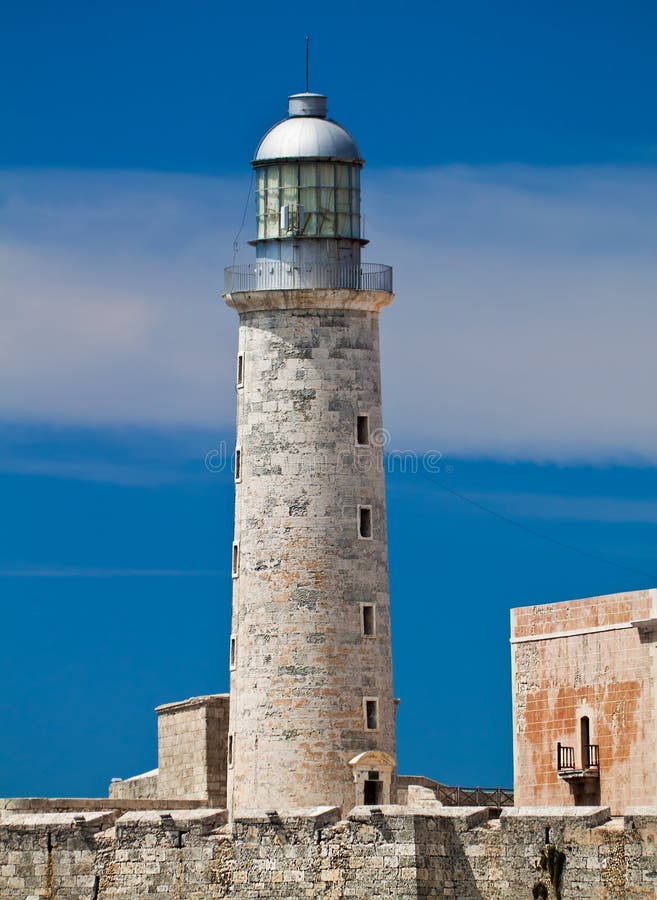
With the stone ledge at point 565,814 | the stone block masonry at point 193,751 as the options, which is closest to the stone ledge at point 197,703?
the stone block masonry at point 193,751

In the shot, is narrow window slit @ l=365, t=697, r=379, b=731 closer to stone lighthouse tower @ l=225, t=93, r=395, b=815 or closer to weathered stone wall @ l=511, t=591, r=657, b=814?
stone lighthouse tower @ l=225, t=93, r=395, b=815

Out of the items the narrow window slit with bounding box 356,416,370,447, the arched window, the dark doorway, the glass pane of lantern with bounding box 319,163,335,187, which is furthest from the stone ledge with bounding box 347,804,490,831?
the glass pane of lantern with bounding box 319,163,335,187

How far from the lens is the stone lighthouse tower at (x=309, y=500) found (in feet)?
148

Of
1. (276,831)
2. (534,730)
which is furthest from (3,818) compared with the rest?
(534,730)

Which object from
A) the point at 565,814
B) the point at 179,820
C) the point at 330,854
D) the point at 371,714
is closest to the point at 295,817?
the point at 330,854

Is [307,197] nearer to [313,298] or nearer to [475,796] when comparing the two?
[313,298]

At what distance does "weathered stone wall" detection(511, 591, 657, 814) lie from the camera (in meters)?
43.7

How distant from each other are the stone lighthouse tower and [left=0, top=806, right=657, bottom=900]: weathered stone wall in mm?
3632

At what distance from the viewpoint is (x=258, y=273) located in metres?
46.8

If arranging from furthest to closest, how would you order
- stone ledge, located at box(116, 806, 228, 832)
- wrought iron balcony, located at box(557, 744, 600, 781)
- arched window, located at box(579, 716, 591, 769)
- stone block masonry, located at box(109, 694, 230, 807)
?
stone block masonry, located at box(109, 694, 230, 807)
arched window, located at box(579, 716, 591, 769)
wrought iron balcony, located at box(557, 744, 600, 781)
stone ledge, located at box(116, 806, 228, 832)

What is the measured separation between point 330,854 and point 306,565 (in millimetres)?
7220

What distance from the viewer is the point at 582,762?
1786 inches

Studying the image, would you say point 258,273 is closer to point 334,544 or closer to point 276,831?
point 334,544

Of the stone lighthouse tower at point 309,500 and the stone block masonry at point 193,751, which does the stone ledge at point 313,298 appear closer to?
the stone lighthouse tower at point 309,500
